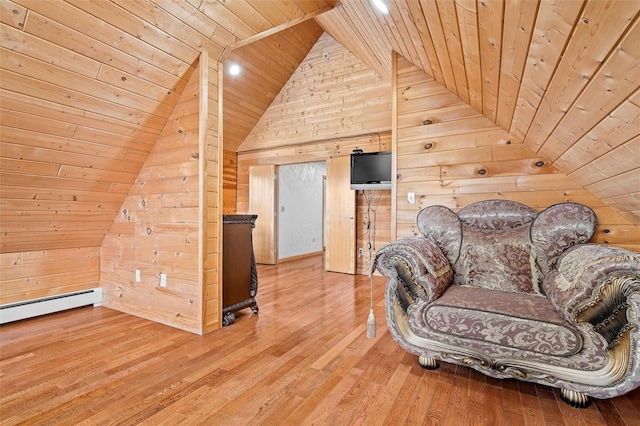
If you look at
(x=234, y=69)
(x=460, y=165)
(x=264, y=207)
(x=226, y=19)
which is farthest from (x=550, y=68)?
(x=264, y=207)

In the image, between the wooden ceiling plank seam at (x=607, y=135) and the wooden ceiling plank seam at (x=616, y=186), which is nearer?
the wooden ceiling plank seam at (x=607, y=135)


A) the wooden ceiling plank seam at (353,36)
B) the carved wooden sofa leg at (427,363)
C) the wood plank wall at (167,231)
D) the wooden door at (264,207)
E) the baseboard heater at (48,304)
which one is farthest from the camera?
the wooden door at (264,207)

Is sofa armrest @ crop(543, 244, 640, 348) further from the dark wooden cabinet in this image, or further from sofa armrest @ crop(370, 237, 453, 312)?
the dark wooden cabinet

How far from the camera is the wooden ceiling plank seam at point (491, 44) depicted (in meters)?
1.28

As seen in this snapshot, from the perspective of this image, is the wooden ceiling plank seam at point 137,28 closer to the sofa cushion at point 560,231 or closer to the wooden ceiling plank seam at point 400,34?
the wooden ceiling plank seam at point 400,34

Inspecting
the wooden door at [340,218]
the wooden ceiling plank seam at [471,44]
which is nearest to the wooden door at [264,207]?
the wooden door at [340,218]

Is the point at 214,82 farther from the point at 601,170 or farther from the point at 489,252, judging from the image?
the point at 601,170

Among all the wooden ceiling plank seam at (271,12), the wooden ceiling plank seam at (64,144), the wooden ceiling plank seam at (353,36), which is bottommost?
the wooden ceiling plank seam at (64,144)

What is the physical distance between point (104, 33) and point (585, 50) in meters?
2.46

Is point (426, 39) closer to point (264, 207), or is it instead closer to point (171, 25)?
point (171, 25)

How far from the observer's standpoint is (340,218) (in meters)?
5.05

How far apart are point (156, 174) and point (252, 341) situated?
5.49 ft

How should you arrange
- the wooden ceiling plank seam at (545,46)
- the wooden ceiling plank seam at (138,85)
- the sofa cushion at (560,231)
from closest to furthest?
the wooden ceiling plank seam at (545,46)
the sofa cushion at (560,231)
the wooden ceiling plank seam at (138,85)

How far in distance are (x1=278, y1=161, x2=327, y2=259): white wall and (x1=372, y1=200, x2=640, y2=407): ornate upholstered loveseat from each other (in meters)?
3.96
